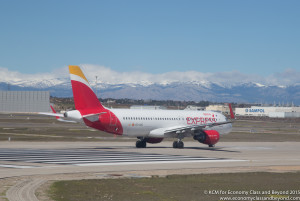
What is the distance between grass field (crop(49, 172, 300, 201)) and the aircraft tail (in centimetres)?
1971

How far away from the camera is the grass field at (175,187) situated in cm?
2138

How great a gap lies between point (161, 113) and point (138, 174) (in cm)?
2437

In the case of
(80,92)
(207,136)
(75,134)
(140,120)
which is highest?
(80,92)

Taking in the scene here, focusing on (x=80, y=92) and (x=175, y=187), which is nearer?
(x=175, y=187)

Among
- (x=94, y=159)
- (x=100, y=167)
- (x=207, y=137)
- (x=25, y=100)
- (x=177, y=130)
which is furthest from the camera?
(x=25, y=100)

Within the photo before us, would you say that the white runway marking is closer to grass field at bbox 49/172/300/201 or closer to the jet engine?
grass field at bbox 49/172/300/201

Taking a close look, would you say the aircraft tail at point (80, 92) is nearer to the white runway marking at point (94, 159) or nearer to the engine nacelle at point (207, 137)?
the white runway marking at point (94, 159)

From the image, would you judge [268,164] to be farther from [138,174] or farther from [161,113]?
[161,113]

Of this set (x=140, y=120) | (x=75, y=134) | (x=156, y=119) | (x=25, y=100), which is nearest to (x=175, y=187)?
(x=140, y=120)

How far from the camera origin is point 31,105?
197 meters

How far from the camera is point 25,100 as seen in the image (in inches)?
7751

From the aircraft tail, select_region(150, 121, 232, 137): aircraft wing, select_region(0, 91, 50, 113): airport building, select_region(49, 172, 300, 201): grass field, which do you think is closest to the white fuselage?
select_region(150, 121, 232, 137): aircraft wing

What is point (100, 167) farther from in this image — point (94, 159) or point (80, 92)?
point (80, 92)

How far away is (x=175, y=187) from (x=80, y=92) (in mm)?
23657
